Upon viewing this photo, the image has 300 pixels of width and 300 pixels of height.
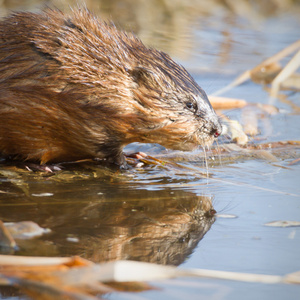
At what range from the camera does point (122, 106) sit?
11.9ft

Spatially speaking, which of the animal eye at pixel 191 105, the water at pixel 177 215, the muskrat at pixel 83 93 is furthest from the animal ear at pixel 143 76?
the water at pixel 177 215

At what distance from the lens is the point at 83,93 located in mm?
3510

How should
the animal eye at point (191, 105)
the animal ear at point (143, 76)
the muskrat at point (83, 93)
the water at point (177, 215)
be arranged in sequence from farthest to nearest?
the animal eye at point (191, 105) → the animal ear at point (143, 76) → the muskrat at point (83, 93) → the water at point (177, 215)

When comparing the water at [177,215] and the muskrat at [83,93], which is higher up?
the muskrat at [83,93]

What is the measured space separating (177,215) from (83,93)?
38.7 inches

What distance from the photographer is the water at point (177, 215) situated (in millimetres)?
2352

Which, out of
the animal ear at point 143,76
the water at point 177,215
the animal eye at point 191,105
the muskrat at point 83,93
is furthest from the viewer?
the animal eye at point 191,105

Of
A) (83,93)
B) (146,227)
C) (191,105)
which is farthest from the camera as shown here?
(191,105)

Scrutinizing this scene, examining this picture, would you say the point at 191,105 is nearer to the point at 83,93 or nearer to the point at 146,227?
the point at 83,93

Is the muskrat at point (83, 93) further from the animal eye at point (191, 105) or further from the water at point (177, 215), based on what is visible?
the water at point (177, 215)

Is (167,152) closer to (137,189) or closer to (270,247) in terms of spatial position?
(137,189)

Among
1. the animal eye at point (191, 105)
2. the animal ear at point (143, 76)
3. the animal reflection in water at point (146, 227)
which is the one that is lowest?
the animal reflection in water at point (146, 227)

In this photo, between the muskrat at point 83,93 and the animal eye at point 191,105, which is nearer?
the muskrat at point 83,93

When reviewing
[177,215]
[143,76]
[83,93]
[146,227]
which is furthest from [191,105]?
[146,227]
